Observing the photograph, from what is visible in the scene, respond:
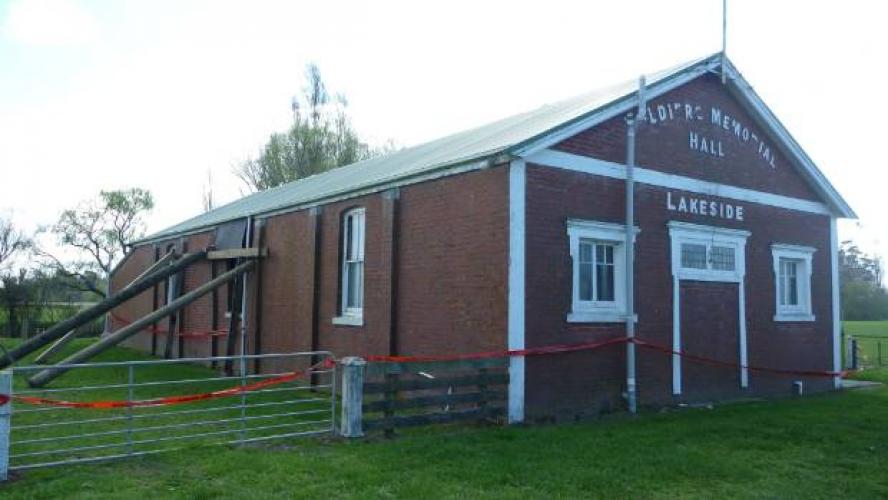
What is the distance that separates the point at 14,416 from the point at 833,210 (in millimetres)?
16208

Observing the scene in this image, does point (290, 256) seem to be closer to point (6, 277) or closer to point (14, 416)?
point (14, 416)

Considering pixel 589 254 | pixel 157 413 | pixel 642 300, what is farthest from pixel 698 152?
pixel 157 413

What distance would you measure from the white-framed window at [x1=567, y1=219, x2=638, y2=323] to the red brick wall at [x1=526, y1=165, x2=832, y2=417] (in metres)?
0.14

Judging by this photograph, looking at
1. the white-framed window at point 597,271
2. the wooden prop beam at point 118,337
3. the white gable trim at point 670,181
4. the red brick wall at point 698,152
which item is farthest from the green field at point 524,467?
the wooden prop beam at point 118,337

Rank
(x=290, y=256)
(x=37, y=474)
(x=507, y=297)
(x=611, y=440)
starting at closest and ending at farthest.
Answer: (x=37, y=474) < (x=611, y=440) < (x=507, y=297) < (x=290, y=256)

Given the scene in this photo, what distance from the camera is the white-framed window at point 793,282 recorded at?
49.5ft

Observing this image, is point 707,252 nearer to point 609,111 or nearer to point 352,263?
point 609,111

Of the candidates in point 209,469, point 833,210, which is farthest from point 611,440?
point 833,210

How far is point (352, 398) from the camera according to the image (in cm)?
925

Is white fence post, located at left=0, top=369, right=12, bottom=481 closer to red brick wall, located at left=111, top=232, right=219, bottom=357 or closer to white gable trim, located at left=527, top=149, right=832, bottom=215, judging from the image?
white gable trim, located at left=527, top=149, right=832, bottom=215

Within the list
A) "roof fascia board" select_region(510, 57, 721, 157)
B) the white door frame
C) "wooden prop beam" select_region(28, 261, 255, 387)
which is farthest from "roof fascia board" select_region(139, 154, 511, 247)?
the white door frame

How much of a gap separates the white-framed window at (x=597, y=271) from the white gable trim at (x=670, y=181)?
860 millimetres

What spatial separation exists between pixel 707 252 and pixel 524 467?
7.30 m

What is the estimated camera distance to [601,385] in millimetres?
11500
